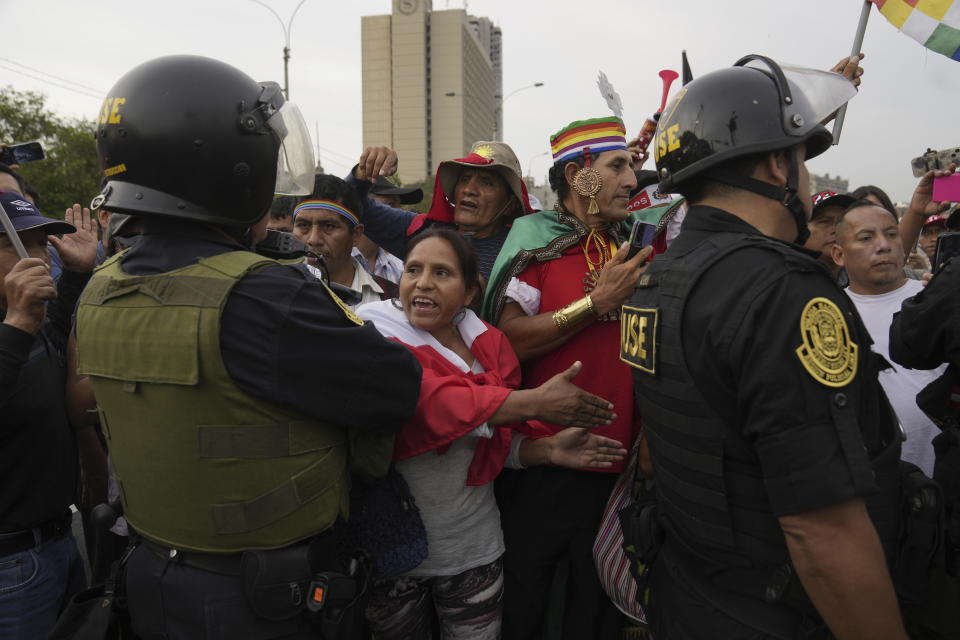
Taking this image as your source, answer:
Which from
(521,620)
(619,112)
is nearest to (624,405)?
(521,620)

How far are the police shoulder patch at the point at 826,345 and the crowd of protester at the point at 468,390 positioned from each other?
577 mm

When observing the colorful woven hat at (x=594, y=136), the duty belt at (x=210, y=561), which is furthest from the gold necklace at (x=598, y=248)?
the duty belt at (x=210, y=561)

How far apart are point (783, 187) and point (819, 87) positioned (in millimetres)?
382

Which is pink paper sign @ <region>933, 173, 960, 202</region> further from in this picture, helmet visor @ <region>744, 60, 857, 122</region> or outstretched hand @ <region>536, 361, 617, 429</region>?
outstretched hand @ <region>536, 361, 617, 429</region>

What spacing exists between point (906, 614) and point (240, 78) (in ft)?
9.57

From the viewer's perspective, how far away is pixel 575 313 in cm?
254

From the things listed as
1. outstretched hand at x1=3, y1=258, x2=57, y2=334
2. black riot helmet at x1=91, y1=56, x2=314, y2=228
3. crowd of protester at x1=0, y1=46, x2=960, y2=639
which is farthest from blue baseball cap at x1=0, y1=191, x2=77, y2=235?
black riot helmet at x1=91, y1=56, x2=314, y2=228

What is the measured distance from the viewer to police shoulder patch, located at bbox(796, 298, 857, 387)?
1314 mm

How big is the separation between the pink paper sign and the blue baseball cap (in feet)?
14.8

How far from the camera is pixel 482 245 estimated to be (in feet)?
11.3

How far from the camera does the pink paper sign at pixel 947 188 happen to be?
335cm

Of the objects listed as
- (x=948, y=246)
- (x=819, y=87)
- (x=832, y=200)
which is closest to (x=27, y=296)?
(x=819, y=87)

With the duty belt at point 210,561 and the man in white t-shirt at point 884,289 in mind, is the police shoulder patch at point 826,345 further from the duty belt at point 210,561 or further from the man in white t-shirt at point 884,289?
the man in white t-shirt at point 884,289

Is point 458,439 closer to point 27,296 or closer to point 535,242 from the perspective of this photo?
point 535,242
